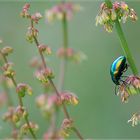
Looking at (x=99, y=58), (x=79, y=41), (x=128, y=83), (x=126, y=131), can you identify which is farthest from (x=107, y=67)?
(x=128, y=83)

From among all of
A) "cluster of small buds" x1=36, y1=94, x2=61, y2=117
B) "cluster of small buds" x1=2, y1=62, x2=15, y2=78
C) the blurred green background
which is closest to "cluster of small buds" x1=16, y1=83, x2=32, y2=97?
"cluster of small buds" x1=2, y1=62, x2=15, y2=78

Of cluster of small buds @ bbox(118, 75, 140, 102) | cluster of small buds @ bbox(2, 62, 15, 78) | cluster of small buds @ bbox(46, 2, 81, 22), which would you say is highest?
cluster of small buds @ bbox(46, 2, 81, 22)

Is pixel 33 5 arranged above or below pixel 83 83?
above

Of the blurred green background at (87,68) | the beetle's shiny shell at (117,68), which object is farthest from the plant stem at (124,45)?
the blurred green background at (87,68)

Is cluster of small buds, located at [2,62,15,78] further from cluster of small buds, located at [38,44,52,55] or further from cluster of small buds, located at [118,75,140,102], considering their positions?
cluster of small buds, located at [118,75,140,102]

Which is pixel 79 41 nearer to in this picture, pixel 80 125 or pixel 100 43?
pixel 100 43

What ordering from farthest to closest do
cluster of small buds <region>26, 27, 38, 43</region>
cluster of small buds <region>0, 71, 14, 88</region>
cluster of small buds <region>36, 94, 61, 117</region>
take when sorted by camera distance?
cluster of small buds <region>0, 71, 14, 88</region> → cluster of small buds <region>26, 27, 38, 43</region> → cluster of small buds <region>36, 94, 61, 117</region>
